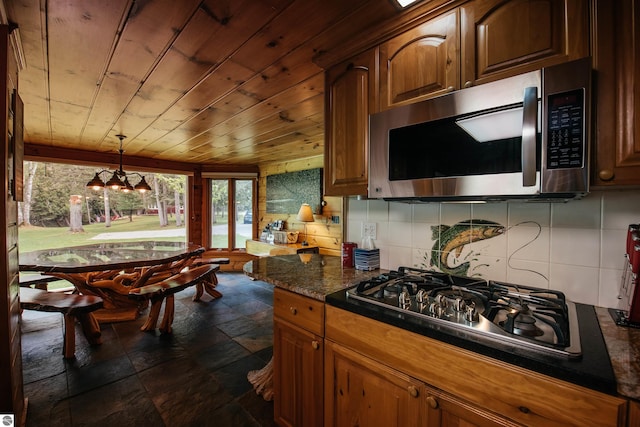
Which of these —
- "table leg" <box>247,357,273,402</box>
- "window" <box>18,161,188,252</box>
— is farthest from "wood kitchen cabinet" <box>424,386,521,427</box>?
"window" <box>18,161,188,252</box>

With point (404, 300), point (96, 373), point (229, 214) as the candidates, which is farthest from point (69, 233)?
point (404, 300)

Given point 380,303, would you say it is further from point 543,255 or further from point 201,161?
point 201,161

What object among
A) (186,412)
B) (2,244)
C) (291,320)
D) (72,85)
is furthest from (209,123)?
(186,412)

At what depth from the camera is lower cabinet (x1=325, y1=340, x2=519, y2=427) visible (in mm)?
879

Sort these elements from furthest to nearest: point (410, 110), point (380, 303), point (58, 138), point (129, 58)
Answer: point (58, 138)
point (129, 58)
point (410, 110)
point (380, 303)

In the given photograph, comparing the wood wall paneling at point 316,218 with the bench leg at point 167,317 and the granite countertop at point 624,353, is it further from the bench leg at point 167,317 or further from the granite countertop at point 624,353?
the granite countertop at point 624,353

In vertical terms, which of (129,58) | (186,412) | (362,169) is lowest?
(186,412)

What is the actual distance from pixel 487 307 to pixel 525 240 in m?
0.46

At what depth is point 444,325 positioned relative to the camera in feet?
3.03

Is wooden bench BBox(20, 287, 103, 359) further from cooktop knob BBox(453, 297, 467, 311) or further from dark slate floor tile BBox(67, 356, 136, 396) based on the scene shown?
cooktop knob BBox(453, 297, 467, 311)

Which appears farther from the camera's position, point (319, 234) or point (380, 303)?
point (319, 234)

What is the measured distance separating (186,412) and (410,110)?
2132 mm

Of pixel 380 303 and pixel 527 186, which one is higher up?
pixel 527 186

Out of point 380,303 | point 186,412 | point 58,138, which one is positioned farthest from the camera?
point 58,138
